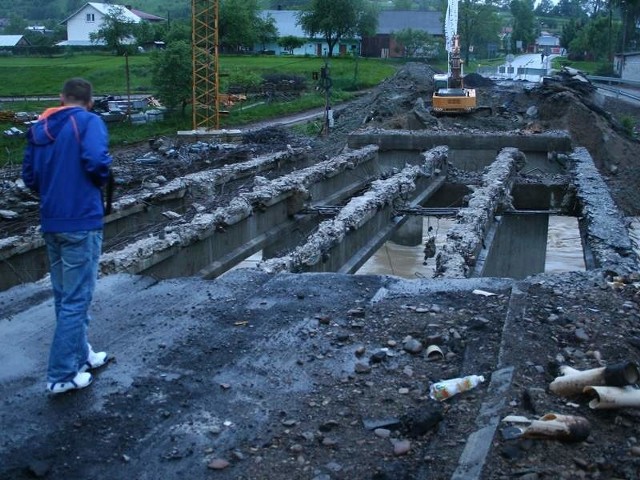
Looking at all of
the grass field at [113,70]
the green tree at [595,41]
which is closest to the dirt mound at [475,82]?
the grass field at [113,70]

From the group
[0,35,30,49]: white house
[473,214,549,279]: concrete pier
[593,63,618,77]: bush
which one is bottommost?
[473,214,549,279]: concrete pier

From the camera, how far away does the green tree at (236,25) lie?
69.6m

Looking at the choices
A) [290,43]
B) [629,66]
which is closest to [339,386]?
[629,66]

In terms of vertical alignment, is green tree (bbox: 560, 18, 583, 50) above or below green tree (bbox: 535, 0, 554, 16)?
below

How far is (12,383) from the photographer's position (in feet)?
18.0

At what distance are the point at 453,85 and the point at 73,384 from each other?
3388cm

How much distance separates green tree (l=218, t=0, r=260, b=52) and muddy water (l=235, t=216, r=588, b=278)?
1888 inches

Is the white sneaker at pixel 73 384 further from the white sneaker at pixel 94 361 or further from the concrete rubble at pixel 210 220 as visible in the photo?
the concrete rubble at pixel 210 220

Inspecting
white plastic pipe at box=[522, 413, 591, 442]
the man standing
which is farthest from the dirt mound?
white plastic pipe at box=[522, 413, 591, 442]

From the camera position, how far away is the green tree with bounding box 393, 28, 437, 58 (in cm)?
8106

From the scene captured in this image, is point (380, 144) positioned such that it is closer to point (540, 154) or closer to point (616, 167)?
point (540, 154)

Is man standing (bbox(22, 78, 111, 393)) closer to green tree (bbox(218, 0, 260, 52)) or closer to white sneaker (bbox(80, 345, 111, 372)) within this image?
white sneaker (bbox(80, 345, 111, 372))

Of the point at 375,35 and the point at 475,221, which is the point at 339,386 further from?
the point at 375,35

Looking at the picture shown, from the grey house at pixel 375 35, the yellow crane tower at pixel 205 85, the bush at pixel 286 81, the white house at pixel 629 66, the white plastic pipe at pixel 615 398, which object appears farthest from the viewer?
the grey house at pixel 375 35
